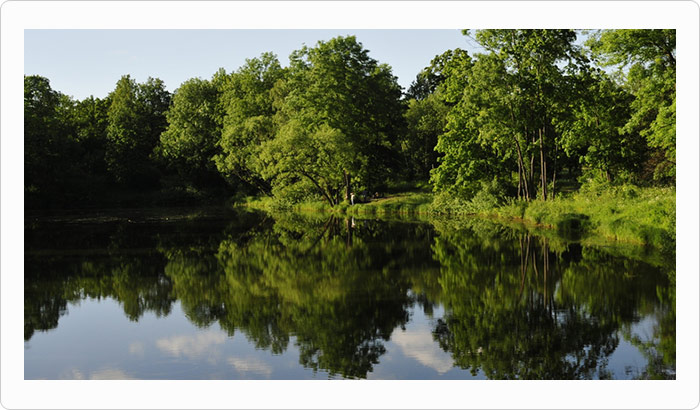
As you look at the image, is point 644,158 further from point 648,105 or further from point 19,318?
point 19,318

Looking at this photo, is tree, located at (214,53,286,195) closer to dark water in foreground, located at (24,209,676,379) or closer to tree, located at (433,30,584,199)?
tree, located at (433,30,584,199)

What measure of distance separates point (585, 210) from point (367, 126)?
2415 cm

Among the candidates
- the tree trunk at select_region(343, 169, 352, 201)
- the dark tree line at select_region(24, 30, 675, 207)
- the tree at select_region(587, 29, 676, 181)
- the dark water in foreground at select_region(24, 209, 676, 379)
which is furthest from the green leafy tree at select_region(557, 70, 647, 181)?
the tree trunk at select_region(343, 169, 352, 201)

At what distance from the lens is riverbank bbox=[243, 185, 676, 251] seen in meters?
20.2

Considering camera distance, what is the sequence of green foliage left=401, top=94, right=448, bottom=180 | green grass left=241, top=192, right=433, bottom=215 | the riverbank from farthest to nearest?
green foliage left=401, top=94, right=448, bottom=180 < green grass left=241, top=192, right=433, bottom=215 < the riverbank

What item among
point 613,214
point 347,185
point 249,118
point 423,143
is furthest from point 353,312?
point 423,143

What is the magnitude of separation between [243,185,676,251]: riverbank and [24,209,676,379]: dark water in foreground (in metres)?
1.48

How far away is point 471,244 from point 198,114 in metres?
45.3

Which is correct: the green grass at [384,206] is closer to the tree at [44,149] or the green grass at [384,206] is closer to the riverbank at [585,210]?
the riverbank at [585,210]

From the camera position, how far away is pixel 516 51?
104ft

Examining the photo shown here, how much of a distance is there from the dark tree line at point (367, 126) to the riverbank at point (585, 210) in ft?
5.28

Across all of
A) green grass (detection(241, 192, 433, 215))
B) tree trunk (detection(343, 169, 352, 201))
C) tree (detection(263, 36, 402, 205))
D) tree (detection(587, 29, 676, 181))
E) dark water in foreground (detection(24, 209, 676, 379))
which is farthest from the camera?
tree trunk (detection(343, 169, 352, 201))

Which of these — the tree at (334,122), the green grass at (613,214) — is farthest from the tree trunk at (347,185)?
the green grass at (613,214)

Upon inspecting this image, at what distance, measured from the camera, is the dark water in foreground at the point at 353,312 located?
29.5ft
